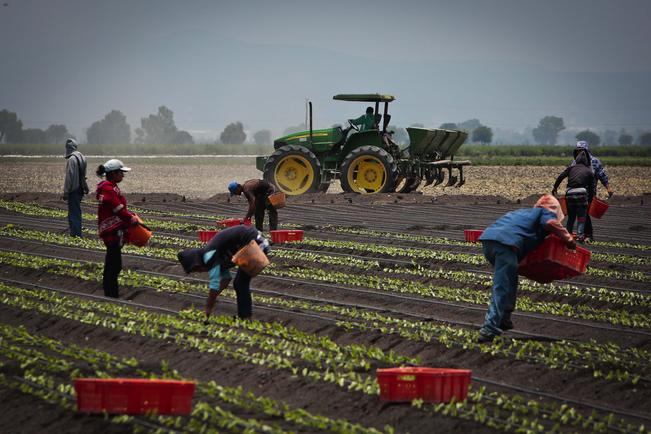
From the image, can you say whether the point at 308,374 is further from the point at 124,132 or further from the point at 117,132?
the point at 124,132

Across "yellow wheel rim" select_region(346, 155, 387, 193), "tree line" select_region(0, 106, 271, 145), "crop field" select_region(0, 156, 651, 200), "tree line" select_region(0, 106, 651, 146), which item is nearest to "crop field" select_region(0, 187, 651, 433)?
"yellow wheel rim" select_region(346, 155, 387, 193)

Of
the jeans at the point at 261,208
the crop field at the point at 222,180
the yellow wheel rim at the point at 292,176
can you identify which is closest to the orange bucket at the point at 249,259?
the jeans at the point at 261,208

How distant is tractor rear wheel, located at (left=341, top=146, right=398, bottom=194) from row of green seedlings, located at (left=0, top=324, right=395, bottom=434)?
1542 cm

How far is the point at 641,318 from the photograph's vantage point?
1063cm

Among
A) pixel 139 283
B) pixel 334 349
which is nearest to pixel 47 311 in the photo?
pixel 139 283

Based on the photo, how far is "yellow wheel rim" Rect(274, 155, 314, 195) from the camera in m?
25.6

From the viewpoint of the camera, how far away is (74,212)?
1683cm

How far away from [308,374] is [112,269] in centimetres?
408

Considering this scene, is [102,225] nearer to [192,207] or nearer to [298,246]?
[298,246]

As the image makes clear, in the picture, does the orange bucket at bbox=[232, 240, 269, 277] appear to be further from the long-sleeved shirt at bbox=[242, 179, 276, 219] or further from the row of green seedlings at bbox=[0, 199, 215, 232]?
the row of green seedlings at bbox=[0, 199, 215, 232]

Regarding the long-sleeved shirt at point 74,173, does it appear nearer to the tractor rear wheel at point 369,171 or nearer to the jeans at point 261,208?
the jeans at point 261,208

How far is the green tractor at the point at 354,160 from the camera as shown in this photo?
2492cm

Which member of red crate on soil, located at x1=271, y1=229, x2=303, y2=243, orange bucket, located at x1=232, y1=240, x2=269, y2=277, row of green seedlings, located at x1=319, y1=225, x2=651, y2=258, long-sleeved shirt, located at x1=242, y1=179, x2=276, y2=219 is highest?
long-sleeved shirt, located at x1=242, y1=179, x2=276, y2=219

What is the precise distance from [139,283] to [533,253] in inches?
202
